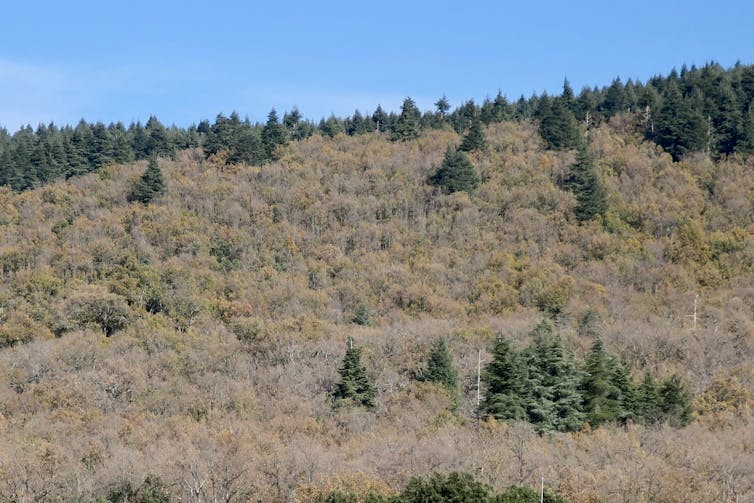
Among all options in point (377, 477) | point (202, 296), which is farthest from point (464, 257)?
point (377, 477)

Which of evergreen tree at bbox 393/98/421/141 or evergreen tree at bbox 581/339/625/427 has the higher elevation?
evergreen tree at bbox 393/98/421/141

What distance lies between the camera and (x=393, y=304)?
8138cm

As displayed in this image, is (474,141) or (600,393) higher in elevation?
Answer: (474,141)

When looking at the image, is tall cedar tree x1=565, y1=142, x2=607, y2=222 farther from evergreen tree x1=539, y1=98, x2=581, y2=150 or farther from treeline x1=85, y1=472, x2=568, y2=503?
treeline x1=85, y1=472, x2=568, y2=503

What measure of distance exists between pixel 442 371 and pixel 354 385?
21.8 feet

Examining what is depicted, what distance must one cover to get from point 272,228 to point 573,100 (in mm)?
48104

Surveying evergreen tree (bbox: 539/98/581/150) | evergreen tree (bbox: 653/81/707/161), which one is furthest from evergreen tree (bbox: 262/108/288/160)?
evergreen tree (bbox: 653/81/707/161)

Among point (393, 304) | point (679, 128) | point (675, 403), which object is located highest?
point (679, 128)

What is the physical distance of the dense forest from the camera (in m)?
44.8

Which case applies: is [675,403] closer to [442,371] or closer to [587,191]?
[442,371]

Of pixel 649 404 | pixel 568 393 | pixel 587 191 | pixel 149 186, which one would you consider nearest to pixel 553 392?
pixel 568 393

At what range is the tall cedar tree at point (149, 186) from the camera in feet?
320

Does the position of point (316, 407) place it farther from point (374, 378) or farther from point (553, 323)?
point (553, 323)

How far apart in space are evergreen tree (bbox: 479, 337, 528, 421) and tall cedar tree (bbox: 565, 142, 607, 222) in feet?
127
